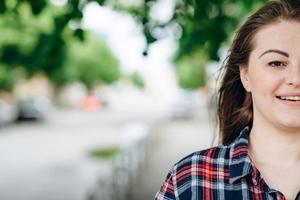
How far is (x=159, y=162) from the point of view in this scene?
14508 millimetres

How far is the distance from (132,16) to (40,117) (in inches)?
1083

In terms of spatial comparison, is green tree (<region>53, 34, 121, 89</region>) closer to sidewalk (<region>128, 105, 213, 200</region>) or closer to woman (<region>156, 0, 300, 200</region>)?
sidewalk (<region>128, 105, 213, 200</region>)

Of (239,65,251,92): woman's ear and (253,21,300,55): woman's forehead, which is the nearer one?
(253,21,300,55): woman's forehead

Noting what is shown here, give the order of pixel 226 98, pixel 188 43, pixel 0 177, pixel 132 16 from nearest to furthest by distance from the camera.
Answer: pixel 226 98 → pixel 188 43 → pixel 132 16 → pixel 0 177

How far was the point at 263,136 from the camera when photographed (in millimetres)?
2045

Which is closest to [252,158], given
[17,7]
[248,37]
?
[248,37]

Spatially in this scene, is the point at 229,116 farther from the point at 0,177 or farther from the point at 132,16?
the point at 0,177

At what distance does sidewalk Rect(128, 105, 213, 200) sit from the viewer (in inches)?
441

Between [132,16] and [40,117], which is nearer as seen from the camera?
[132,16]

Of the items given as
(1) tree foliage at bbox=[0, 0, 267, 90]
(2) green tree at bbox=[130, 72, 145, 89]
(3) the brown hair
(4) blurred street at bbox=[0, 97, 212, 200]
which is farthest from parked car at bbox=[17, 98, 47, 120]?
(2) green tree at bbox=[130, 72, 145, 89]

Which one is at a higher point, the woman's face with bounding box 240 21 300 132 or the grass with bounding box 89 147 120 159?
the woman's face with bounding box 240 21 300 132

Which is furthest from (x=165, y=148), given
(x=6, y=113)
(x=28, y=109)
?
(x=28, y=109)

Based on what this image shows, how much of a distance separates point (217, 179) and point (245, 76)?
41 centimetres

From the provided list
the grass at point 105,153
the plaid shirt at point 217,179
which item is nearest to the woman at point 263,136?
the plaid shirt at point 217,179
